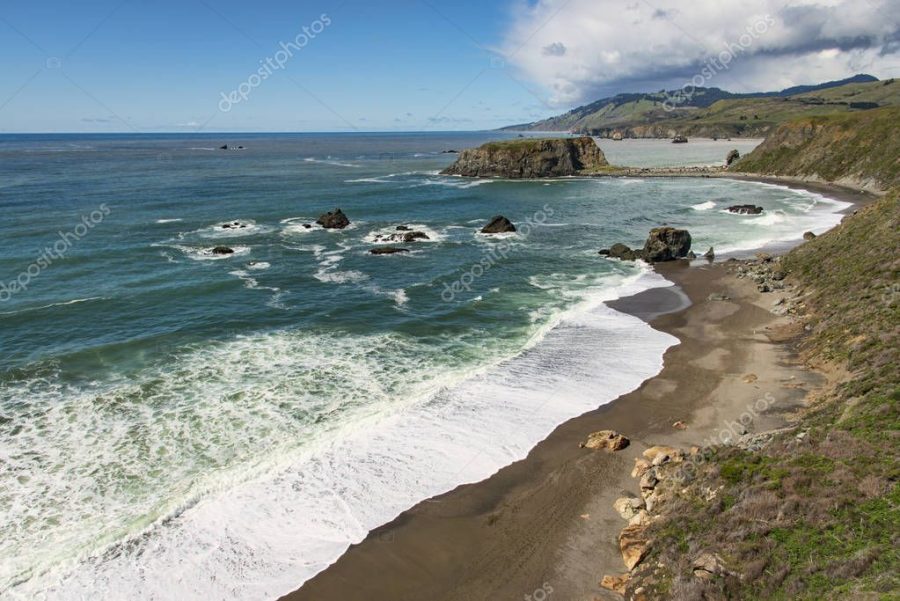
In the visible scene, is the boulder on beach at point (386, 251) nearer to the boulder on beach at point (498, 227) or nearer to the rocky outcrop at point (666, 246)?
the boulder on beach at point (498, 227)

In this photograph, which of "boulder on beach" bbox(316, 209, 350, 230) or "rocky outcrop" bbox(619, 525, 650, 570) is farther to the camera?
"boulder on beach" bbox(316, 209, 350, 230)

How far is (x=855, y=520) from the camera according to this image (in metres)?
13.3

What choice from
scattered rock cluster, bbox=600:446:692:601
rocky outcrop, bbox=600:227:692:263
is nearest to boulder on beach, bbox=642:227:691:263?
rocky outcrop, bbox=600:227:692:263

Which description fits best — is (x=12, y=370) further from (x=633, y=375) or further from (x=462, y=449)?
(x=633, y=375)

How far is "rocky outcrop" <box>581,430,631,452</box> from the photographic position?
22.6 m

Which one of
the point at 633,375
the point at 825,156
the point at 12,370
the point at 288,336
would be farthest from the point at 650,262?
the point at 825,156

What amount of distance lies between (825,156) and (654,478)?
11860 cm

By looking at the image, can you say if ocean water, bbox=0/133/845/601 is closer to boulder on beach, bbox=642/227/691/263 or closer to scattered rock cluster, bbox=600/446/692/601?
boulder on beach, bbox=642/227/691/263

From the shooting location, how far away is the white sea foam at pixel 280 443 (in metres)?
17.5
